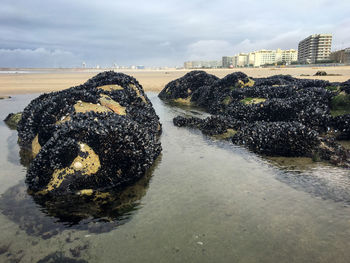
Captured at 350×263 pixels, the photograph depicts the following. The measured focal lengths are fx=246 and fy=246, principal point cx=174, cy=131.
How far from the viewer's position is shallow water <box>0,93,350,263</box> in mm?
2961

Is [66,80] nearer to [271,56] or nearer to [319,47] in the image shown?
[319,47]

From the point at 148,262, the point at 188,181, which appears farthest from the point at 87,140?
the point at 148,262

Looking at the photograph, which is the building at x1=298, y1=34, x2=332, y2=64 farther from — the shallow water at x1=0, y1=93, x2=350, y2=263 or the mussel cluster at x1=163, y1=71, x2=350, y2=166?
the shallow water at x1=0, y1=93, x2=350, y2=263

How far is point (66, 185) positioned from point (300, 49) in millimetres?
197029

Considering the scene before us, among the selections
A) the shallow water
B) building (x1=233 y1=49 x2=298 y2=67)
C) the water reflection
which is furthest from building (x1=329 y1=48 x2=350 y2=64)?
the water reflection

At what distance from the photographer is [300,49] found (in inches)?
6713

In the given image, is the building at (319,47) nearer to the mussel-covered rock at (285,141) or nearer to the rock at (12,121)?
the mussel-covered rock at (285,141)

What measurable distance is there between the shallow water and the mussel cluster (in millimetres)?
823

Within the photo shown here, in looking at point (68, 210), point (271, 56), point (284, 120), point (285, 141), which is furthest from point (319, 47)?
point (68, 210)

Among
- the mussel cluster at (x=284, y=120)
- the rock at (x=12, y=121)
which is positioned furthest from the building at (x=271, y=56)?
the rock at (x=12, y=121)

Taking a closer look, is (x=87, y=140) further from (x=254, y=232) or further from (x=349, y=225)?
(x=349, y=225)

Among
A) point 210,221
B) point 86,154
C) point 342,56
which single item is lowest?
point 210,221

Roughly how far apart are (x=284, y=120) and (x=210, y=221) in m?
6.24

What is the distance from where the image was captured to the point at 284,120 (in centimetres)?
859
